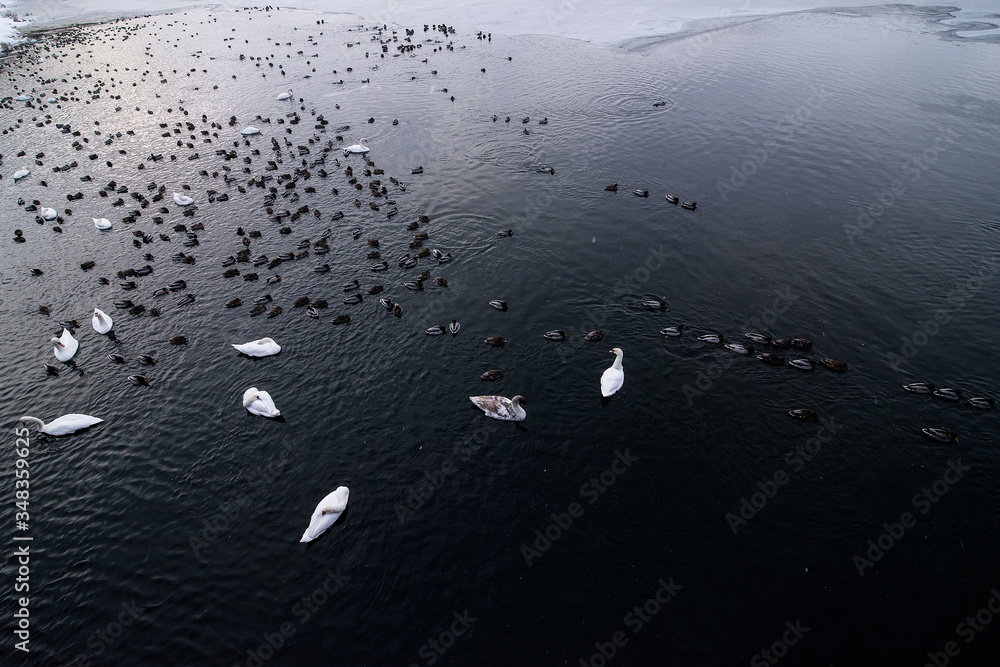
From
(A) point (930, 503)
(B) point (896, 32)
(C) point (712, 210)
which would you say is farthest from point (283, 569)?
(B) point (896, 32)

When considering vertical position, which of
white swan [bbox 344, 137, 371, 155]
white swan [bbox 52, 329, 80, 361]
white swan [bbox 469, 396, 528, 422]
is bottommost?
white swan [bbox 469, 396, 528, 422]

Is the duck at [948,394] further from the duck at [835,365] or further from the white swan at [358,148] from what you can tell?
the white swan at [358,148]

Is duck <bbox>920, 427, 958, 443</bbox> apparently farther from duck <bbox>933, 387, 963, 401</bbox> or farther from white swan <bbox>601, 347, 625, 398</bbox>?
white swan <bbox>601, 347, 625, 398</bbox>

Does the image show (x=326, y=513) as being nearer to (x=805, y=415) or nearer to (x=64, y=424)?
(x=64, y=424)

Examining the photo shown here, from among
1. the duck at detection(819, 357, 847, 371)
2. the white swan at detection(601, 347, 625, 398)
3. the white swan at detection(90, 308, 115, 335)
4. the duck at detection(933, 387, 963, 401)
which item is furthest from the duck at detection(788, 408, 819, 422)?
the white swan at detection(90, 308, 115, 335)

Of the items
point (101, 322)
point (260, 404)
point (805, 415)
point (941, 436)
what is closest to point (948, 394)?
point (941, 436)
